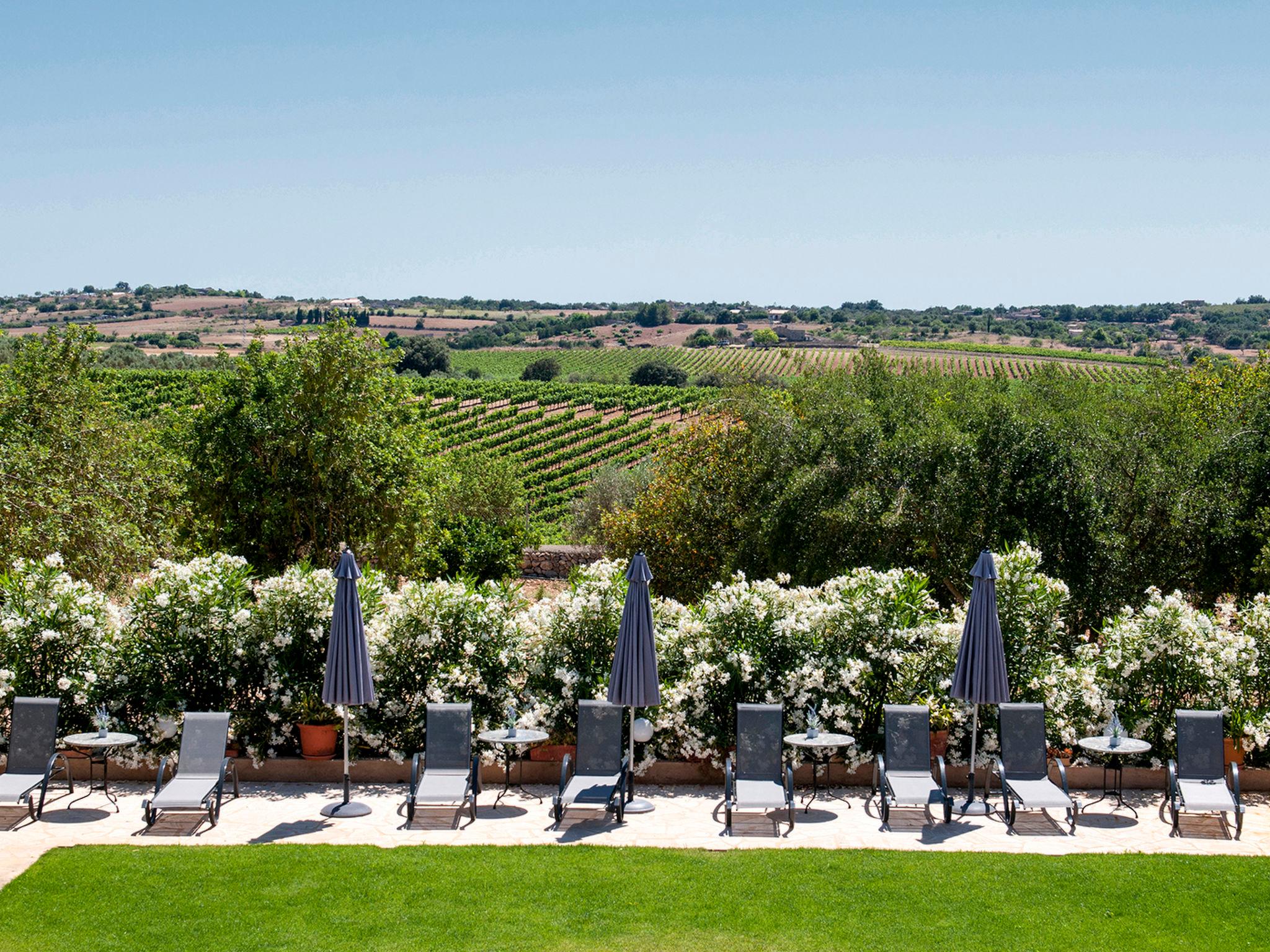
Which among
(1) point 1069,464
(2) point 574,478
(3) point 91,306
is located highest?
(3) point 91,306

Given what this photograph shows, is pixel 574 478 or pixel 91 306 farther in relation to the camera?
pixel 91 306

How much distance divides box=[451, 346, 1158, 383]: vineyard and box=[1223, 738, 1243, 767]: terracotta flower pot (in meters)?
62.2

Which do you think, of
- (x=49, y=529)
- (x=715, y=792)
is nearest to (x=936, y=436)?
(x=715, y=792)

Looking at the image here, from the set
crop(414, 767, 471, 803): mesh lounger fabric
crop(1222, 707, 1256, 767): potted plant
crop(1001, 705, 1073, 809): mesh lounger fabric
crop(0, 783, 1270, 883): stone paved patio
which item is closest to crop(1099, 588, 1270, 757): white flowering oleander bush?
crop(1222, 707, 1256, 767): potted plant

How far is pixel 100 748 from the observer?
34.1 ft

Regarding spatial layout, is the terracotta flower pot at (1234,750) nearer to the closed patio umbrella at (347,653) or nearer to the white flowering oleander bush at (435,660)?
the white flowering oleander bush at (435,660)

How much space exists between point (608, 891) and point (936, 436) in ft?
38.6

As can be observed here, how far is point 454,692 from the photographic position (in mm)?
10828

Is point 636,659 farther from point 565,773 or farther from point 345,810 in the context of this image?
point 345,810

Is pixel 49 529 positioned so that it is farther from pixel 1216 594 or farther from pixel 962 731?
pixel 1216 594

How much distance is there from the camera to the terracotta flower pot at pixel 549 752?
1066cm

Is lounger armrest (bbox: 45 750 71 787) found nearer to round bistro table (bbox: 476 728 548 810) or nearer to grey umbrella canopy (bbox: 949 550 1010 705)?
round bistro table (bbox: 476 728 548 810)

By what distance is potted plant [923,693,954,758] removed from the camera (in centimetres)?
1072

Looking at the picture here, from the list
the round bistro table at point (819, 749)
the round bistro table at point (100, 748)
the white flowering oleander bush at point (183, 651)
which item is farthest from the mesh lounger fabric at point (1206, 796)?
the round bistro table at point (100, 748)
